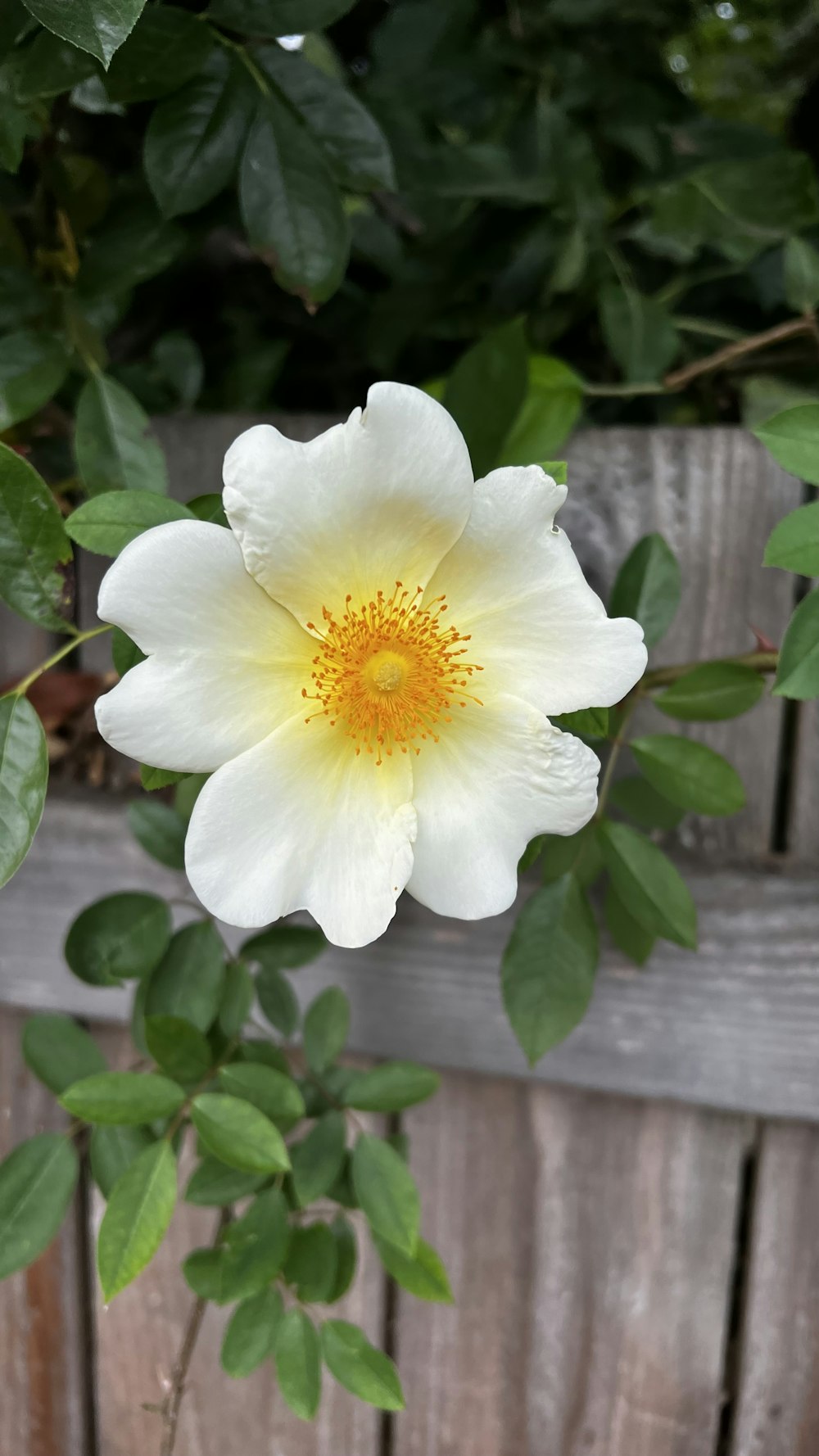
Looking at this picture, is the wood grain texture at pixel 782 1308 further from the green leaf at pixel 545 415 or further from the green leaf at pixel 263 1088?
the green leaf at pixel 545 415

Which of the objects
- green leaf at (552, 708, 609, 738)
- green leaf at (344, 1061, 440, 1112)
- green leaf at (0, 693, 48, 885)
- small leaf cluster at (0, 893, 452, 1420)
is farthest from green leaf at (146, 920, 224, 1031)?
green leaf at (552, 708, 609, 738)

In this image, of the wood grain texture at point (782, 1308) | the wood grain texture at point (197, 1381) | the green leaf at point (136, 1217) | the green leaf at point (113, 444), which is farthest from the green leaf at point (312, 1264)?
the green leaf at point (113, 444)

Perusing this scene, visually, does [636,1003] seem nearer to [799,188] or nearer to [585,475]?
[585,475]

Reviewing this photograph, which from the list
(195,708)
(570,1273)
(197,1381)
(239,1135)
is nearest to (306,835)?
(195,708)

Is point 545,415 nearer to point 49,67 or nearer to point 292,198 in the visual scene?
point 292,198

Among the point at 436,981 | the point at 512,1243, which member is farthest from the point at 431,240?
the point at 512,1243

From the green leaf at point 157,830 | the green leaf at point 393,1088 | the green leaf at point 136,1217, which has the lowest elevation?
A: the green leaf at point 136,1217

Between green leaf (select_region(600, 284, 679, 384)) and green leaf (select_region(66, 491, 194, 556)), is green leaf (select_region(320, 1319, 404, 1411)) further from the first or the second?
green leaf (select_region(600, 284, 679, 384))
